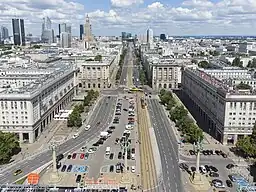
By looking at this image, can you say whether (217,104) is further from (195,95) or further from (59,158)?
(59,158)

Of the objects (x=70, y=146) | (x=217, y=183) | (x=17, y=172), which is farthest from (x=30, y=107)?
(x=217, y=183)

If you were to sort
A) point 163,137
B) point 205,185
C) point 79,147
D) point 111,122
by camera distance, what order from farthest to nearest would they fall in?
point 111,122
point 163,137
point 79,147
point 205,185

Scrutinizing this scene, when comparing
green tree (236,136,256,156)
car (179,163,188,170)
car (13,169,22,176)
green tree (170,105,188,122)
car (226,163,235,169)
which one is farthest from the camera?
green tree (170,105,188,122)

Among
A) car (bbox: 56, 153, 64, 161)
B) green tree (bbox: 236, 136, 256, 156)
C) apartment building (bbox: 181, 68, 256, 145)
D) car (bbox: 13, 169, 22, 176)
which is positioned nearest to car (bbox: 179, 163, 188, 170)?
green tree (bbox: 236, 136, 256, 156)

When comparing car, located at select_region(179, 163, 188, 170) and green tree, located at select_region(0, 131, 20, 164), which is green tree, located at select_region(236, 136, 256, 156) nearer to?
car, located at select_region(179, 163, 188, 170)

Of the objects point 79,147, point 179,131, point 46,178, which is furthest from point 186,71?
point 46,178

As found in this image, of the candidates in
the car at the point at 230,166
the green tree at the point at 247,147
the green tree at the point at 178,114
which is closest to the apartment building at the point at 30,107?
the green tree at the point at 178,114
